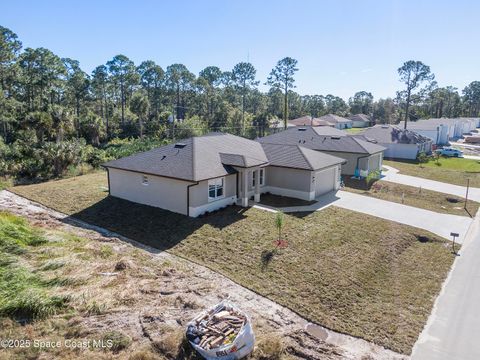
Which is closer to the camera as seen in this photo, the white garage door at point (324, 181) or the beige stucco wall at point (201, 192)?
the beige stucco wall at point (201, 192)

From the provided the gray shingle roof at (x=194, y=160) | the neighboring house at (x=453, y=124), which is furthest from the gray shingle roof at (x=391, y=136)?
the gray shingle roof at (x=194, y=160)

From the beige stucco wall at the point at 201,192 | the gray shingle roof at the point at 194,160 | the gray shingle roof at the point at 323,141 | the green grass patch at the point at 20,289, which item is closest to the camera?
the green grass patch at the point at 20,289

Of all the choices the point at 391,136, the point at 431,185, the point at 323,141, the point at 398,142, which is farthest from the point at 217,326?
the point at 391,136

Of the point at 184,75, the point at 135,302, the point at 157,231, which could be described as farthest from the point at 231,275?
the point at 184,75

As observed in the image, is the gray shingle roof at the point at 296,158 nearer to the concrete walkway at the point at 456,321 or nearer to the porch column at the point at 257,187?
the porch column at the point at 257,187

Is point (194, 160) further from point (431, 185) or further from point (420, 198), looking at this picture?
point (431, 185)
